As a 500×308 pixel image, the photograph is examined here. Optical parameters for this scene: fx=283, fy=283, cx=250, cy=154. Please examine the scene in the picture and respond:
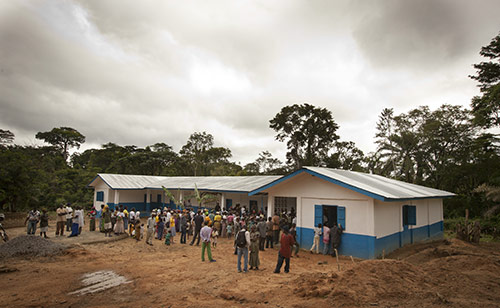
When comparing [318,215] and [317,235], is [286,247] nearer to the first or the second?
[317,235]

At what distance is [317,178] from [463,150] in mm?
22242

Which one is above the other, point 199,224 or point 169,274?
point 199,224

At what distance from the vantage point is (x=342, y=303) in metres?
5.77

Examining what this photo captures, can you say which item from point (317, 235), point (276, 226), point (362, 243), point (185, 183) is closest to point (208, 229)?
point (276, 226)

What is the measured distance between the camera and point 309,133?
36.6 meters

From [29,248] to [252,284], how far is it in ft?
29.6

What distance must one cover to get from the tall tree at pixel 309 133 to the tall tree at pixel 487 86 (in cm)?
A: 1678

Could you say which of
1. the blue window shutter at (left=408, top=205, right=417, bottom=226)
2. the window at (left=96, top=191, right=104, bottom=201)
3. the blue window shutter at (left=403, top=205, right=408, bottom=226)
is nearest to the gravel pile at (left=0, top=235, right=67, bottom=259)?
the window at (left=96, top=191, right=104, bottom=201)

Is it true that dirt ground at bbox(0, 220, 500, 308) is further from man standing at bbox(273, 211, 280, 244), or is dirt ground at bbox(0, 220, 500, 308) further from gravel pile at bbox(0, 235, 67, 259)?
man standing at bbox(273, 211, 280, 244)

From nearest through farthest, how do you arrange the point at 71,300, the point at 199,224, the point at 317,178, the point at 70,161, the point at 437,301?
1. the point at 437,301
2. the point at 71,300
3. the point at 317,178
4. the point at 199,224
5. the point at 70,161

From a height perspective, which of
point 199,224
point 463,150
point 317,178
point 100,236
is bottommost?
point 100,236

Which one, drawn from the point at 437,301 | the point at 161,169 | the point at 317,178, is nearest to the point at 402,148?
the point at 317,178

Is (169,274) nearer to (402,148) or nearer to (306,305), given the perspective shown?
(306,305)

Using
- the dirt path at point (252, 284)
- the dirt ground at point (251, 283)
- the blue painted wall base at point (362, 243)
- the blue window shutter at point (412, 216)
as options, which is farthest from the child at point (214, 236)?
the blue window shutter at point (412, 216)
